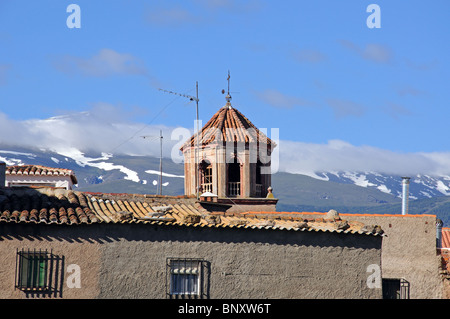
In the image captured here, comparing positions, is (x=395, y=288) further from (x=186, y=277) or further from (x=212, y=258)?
(x=186, y=277)

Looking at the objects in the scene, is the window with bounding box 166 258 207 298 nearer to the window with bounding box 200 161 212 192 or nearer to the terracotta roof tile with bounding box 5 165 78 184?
the terracotta roof tile with bounding box 5 165 78 184

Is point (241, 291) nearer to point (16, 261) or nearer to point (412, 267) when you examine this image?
point (16, 261)

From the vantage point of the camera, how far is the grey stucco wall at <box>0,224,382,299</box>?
24.6 meters

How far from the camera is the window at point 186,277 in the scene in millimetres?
25250

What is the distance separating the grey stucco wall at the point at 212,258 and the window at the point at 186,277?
16 cm

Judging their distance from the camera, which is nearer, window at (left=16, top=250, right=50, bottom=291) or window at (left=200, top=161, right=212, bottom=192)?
window at (left=16, top=250, right=50, bottom=291)

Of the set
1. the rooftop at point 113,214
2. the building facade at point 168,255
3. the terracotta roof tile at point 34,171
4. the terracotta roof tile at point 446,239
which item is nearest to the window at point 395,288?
the rooftop at point 113,214

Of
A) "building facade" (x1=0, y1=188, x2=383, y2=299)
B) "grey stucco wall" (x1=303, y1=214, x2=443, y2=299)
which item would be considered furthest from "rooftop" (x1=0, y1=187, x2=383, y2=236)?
"grey stucco wall" (x1=303, y1=214, x2=443, y2=299)

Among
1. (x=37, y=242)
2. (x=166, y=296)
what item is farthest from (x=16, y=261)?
(x=166, y=296)

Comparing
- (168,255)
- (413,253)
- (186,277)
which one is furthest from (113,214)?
(413,253)

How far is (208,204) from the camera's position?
3288 centimetres

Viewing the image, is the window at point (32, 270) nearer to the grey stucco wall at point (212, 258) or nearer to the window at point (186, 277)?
the grey stucco wall at point (212, 258)

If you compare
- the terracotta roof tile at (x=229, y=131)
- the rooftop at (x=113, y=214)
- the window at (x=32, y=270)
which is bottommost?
the window at (x=32, y=270)

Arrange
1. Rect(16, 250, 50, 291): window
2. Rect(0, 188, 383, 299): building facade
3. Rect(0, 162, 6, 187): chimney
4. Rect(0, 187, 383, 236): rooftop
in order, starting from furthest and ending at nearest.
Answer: Rect(0, 162, 6, 187): chimney → Rect(0, 187, 383, 236): rooftop → Rect(0, 188, 383, 299): building facade → Rect(16, 250, 50, 291): window
